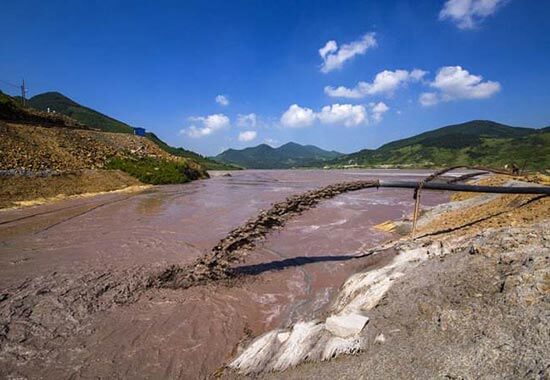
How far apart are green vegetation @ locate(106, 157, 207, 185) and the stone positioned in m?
28.5

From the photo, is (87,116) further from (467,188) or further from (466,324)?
(466,324)

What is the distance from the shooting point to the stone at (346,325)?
13.2 ft

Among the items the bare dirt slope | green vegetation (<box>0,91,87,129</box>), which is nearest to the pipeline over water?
the bare dirt slope

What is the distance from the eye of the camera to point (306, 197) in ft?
26.6

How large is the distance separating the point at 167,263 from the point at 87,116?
13028cm

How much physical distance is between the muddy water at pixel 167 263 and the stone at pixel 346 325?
5.93 feet

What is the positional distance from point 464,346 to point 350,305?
7.05ft

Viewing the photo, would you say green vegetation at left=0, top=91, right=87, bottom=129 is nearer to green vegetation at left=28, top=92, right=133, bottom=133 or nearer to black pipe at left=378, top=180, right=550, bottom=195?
black pipe at left=378, top=180, right=550, bottom=195

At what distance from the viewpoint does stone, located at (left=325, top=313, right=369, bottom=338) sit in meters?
4.02

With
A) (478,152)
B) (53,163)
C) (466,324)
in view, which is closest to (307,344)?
(466,324)

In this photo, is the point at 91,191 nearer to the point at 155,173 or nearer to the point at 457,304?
the point at 155,173

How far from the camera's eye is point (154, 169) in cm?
3231

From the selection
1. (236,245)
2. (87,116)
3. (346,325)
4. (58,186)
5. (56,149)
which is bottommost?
(346,325)

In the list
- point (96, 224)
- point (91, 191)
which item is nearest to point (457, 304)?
point (96, 224)
